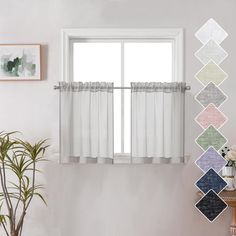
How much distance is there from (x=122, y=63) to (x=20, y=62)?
852 mm

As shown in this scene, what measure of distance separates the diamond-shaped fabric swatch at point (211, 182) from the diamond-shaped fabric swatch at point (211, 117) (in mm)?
387

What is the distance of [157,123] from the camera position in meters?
3.10

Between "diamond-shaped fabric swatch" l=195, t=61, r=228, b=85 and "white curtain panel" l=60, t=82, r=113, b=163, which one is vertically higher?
"diamond-shaped fabric swatch" l=195, t=61, r=228, b=85

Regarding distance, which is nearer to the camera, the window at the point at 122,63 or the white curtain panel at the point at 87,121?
→ the white curtain panel at the point at 87,121

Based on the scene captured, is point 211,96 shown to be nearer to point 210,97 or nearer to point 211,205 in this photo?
point 210,97

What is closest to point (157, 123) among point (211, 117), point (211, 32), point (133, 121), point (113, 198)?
point (133, 121)

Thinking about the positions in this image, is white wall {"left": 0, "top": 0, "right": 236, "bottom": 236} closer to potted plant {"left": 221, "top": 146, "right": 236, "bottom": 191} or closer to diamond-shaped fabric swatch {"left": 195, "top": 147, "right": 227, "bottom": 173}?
diamond-shaped fabric swatch {"left": 195, "top": 147, "right": 227, "bottom": 173}

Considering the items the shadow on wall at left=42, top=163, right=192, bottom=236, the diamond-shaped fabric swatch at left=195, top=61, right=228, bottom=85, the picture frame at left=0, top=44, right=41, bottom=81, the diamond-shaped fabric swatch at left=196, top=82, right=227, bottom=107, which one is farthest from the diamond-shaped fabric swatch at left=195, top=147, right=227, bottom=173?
the picture frame at left=0, top=44, right=41, bottom=81

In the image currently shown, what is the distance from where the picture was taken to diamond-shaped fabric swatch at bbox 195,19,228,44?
3176mm

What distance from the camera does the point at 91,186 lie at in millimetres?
3193

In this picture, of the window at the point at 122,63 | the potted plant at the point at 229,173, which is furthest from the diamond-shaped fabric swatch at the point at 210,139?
the window at the point at 122,63

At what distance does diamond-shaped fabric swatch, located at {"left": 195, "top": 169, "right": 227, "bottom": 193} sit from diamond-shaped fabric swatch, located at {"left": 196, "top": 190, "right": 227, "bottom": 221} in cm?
4

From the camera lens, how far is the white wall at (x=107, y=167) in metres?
3.18

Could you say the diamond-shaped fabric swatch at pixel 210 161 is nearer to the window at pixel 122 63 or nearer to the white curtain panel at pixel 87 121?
the window at pixel 122 63
